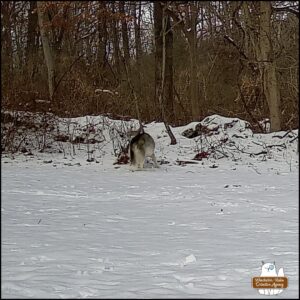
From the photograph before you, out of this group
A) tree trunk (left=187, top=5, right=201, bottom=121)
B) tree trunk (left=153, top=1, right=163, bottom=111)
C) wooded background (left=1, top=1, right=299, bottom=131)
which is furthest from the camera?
tree trunk (left=153, top=1, right=163, bottom=111)

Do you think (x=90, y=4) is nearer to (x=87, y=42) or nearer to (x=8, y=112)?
(x=8, y=112)

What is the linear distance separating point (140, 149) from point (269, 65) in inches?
123

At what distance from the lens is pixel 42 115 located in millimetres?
13898

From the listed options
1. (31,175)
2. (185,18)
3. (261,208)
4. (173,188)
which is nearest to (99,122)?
(185,18)

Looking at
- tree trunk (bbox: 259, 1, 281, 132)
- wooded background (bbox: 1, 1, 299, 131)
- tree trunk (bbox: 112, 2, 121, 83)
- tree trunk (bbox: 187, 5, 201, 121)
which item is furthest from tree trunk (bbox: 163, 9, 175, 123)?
tree trunk (bbox: 259, 1, 281, 132)

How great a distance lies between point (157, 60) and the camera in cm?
1881

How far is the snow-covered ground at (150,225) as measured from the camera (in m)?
4.07

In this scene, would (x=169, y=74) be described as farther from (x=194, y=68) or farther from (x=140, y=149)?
(x=140, y=149)

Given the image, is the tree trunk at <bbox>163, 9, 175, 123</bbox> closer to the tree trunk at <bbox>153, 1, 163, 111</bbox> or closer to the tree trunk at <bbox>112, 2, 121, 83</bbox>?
the tree trunk at <bbox>153, 1, 163, 111</bbox>

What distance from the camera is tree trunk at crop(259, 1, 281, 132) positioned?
10.4 meters

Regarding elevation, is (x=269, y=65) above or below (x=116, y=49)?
below

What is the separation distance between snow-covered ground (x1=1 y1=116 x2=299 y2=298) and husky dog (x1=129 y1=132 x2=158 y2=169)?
344mm

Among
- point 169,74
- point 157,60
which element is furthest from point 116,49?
point 169,74

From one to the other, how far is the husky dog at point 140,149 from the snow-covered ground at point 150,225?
0.34m
